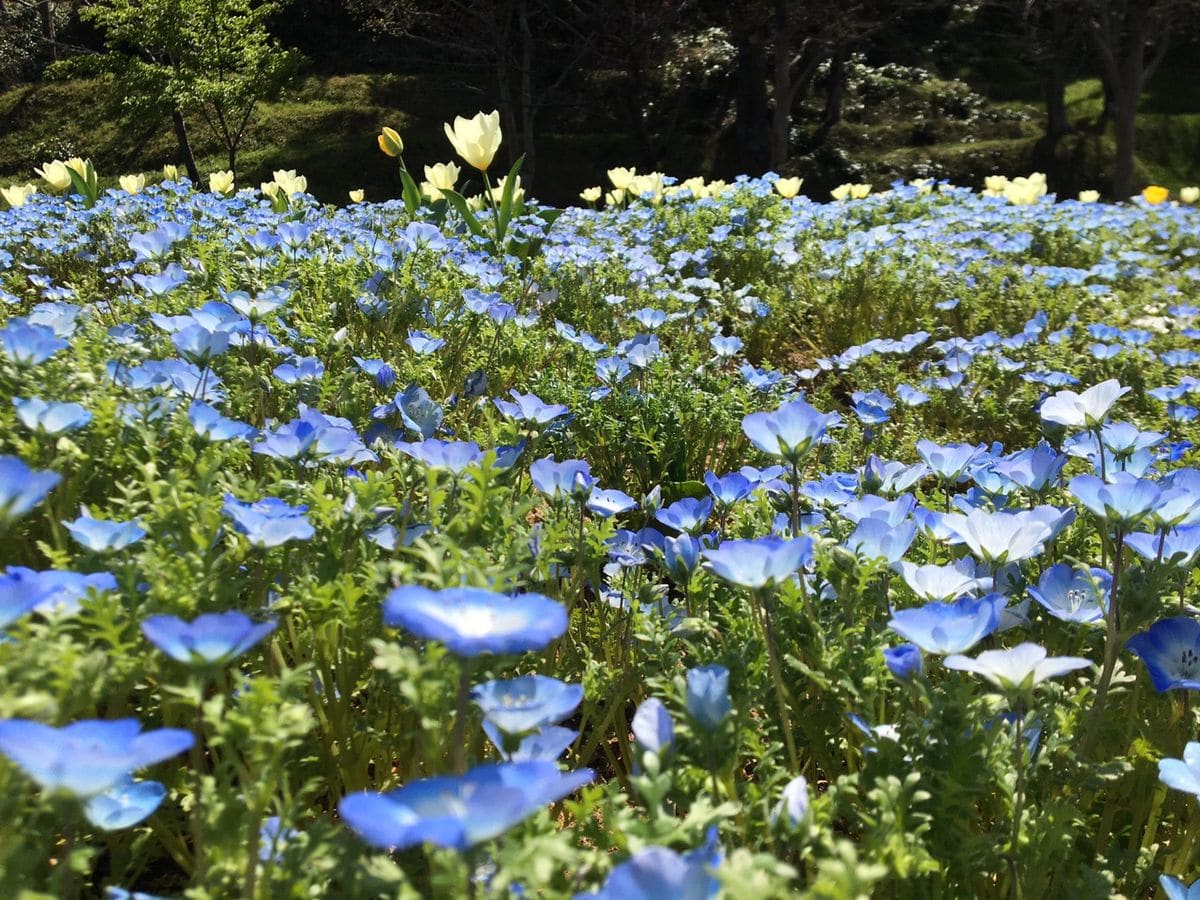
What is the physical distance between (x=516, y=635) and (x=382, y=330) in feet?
8.24

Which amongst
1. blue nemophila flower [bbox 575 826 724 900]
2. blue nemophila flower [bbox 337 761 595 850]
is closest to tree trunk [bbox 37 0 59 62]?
blue nemophila flower [bbox 337 761 595 850]

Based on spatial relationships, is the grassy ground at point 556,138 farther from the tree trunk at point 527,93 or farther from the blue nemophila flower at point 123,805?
the blue nemophila flower at point 123,805

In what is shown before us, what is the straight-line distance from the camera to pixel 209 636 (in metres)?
0.75

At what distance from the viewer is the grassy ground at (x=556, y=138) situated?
683 inches

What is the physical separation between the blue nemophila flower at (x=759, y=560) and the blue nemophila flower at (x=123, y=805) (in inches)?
24.5

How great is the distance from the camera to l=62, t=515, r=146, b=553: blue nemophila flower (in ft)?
3.40

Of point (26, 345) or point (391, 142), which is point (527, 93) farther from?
point (26, 345)

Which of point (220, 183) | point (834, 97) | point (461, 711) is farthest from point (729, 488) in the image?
point (834, 97)

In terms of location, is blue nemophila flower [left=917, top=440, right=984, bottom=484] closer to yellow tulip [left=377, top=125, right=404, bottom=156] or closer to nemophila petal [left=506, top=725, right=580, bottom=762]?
nemophila petal [left=506, top=725, right=580, bottom=762]

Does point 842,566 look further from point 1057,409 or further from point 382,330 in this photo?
point 382,330

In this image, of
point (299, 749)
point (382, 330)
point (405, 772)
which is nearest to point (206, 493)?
point (299, 749)

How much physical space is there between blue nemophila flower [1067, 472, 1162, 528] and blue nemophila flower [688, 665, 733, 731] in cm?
61

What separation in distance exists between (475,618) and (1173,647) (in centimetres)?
96

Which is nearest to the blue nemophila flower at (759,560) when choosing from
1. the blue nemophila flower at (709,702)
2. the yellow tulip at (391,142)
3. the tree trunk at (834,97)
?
the blue nemophila flower at (709,702)
